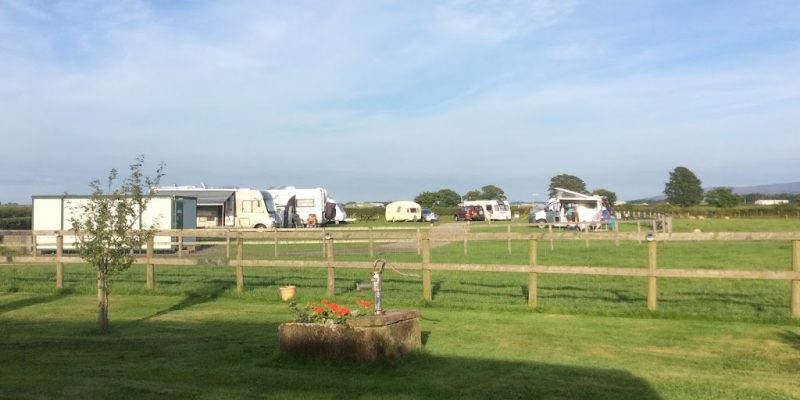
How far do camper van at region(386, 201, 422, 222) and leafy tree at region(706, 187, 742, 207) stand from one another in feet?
182

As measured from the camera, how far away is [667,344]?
25.6 ft

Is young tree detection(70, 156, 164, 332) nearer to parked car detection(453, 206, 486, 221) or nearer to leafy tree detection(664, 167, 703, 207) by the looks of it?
parked car detection(453, 206, 486, 221)

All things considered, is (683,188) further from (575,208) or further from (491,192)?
(575,208)

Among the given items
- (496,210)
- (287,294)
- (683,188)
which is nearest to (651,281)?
(287,294)

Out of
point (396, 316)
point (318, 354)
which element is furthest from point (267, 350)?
point (396, 316)

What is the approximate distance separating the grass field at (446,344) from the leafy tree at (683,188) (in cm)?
12090

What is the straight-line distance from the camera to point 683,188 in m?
128

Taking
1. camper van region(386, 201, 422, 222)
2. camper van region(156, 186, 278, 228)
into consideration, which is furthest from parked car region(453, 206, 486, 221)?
camper van region(156, 186, 278, 228)

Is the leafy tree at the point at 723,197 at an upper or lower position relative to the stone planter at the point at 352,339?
upper

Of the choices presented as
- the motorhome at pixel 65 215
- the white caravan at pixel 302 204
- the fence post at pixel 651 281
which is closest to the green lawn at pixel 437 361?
the fence post at pixel 651 281

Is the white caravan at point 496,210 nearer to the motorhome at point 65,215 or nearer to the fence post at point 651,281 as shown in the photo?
the motorhome at point 65,215

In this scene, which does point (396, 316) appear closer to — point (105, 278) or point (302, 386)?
point (302, 386)

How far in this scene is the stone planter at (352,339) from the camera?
6648 mm

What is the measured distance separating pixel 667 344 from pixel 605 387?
2.38 meters
